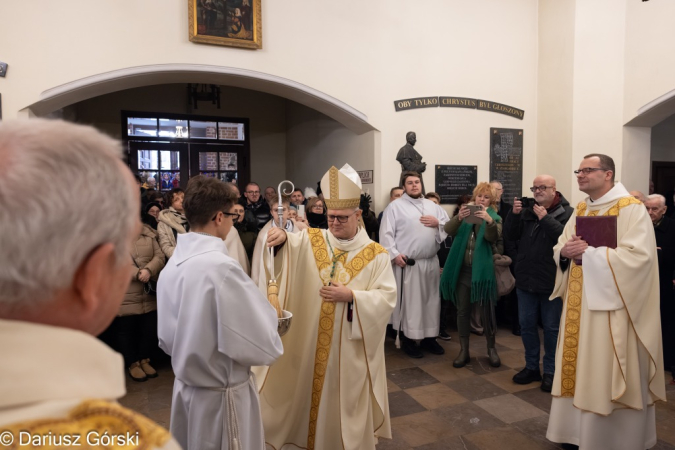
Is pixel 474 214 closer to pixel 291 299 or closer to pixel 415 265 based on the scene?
pixel 415 265

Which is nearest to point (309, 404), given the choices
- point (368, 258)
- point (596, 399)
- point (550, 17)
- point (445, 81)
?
point (368, 258)

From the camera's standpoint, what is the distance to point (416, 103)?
688 centimetres

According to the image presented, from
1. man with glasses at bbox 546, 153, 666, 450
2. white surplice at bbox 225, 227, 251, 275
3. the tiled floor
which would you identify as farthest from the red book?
white surplice at bbox 225, 227, 251, 275

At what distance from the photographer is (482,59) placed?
23.7 feet

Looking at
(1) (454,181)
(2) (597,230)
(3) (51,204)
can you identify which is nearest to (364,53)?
(1) (454,181)

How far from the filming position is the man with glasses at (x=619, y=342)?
302 cm

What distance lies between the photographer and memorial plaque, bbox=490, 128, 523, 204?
7336 mm

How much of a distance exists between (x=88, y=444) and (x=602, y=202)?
11.1ft

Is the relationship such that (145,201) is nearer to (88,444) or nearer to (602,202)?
(602,202)

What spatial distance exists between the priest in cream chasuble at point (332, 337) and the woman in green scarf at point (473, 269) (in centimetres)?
212

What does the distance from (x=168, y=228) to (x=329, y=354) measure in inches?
104

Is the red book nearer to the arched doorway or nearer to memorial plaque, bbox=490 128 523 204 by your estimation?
the arched doorway

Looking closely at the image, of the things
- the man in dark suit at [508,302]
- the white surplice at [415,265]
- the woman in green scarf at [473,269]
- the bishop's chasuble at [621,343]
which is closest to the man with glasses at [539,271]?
the woman in green scarf at [473,269]

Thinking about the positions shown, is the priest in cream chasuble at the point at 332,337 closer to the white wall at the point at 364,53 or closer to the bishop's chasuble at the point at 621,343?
the bishop's chasuble at the point at 621,343
